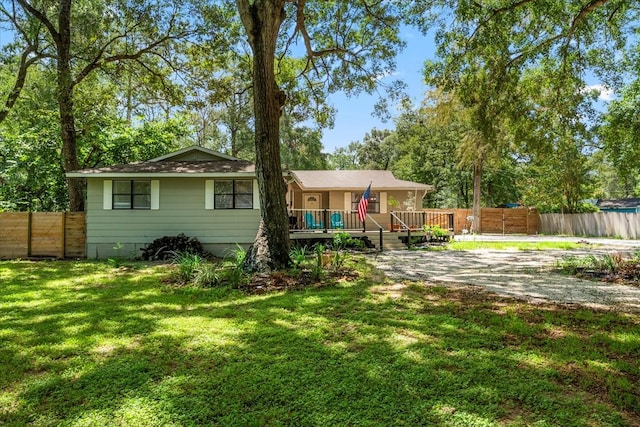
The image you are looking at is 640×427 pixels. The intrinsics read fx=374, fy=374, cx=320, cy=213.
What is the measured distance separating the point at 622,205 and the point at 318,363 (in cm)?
→ 4101

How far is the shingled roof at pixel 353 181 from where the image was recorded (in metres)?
17.9

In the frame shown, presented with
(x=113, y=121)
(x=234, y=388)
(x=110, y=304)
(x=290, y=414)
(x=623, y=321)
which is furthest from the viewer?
(x=113, y=121)

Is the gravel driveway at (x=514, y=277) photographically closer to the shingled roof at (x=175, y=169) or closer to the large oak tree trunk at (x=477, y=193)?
the shingled roof at (x=175, y=169)

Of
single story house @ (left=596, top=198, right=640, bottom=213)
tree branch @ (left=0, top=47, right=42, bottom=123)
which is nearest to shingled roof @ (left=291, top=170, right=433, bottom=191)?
tree branch @ (left=0, top=47, right=42, bottom=123)

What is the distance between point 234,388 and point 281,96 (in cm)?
652

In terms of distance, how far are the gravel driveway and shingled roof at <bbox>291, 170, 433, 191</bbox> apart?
7.17m

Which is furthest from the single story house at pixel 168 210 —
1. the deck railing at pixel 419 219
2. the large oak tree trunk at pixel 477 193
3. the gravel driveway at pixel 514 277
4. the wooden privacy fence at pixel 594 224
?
the wooden privacy fence at pixel 594 224

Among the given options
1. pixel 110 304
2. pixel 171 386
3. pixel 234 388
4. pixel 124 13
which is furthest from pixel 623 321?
pixel 124 13

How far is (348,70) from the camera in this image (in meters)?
13.1

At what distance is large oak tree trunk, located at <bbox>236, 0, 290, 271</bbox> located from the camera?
761 cm

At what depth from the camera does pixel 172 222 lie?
11477mm

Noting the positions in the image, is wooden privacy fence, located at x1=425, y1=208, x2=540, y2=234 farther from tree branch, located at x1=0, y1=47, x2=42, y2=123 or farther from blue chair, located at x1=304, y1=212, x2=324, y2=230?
tree branch, located at x1=0, y1=47, x2=42, y2=123

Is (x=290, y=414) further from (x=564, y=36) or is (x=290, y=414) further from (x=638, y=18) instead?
(x=638, y=18)

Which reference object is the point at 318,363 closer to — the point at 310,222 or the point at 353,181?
the point at 310,222
